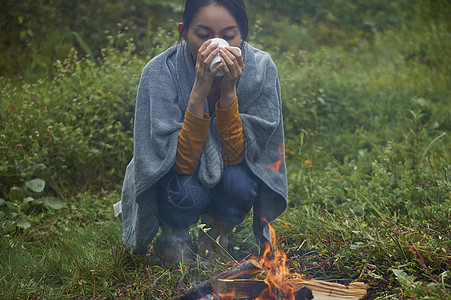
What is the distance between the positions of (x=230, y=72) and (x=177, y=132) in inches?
16.3

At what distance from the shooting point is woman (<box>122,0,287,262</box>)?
2.36 metres

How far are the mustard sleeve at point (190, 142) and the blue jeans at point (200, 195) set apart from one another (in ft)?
0.22

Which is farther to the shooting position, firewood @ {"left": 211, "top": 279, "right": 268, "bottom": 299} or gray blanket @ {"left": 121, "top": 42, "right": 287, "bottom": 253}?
gray blanket @ {"left": 121, "top": 42, "right": 287, "bottom": 253}

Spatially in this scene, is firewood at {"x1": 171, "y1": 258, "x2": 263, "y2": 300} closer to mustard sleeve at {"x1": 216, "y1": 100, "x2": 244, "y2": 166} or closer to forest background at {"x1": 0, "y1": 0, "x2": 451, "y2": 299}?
forest background at {"x1": 0, "y1": 0, "x2": 451, "y2": 299}

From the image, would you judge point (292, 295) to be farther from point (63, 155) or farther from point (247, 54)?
point (63, 155)

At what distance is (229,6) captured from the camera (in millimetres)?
2346

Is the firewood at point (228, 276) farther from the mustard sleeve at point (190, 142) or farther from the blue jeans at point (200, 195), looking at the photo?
the mustard sleeve at point (190, 142)

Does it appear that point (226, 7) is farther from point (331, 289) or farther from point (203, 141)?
point (331, 289)

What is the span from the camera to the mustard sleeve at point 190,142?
2.37 meters

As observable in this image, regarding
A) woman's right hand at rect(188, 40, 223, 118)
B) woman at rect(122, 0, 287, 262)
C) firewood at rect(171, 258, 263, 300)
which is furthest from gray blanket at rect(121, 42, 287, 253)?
firewood at rect(171, 258, 263, 300)

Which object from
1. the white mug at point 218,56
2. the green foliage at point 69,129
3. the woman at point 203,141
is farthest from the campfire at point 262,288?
the green foliage at point 69,129

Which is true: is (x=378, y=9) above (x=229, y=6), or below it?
below

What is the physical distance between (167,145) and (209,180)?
0.27 m

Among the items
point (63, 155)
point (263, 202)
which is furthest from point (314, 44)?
point (263, 202)
